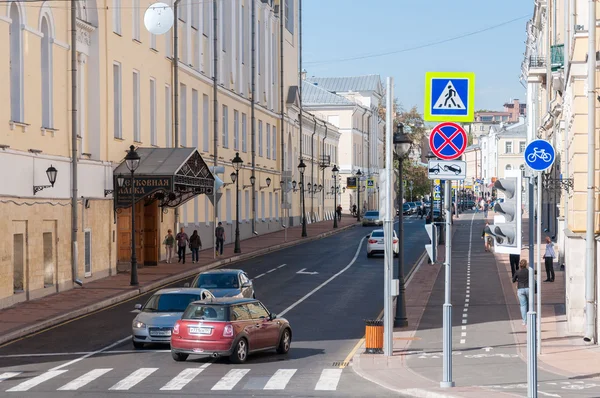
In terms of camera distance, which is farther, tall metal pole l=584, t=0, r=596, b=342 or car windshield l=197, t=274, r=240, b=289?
car windshield l=197, t=274, r=240, b=289

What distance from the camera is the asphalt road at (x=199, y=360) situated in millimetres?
18188

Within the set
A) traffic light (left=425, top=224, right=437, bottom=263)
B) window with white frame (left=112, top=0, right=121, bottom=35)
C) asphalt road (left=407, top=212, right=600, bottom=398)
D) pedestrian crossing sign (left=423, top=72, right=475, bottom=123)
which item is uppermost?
window with white frame (left=112, top=0, right=121, bottom=35)

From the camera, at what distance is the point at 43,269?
3484 cm

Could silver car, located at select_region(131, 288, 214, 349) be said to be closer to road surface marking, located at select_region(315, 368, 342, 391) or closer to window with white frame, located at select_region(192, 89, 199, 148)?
road surface marking, located at select_region(315, 368, 342, 391)

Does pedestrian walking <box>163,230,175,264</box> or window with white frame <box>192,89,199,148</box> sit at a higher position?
window with white frame <box>192,89,199,148</box>

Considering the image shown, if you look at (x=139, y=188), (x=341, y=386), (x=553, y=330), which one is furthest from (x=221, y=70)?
(x=341, y=386)

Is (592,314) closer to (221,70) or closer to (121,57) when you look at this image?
(121,57)

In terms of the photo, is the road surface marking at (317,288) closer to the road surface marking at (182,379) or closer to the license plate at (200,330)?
the license plate at (200,330)

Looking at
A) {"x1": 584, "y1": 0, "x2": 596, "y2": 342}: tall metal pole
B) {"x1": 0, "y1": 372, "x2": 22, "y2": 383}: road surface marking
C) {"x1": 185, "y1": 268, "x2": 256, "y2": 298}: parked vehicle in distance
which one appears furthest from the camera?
{"x1": 185, "y1": 268, "x2": 256, "y2": 298}: parked vehicle in distance

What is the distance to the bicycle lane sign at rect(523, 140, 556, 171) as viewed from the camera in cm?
2073

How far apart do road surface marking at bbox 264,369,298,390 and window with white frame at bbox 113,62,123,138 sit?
24.7 meters

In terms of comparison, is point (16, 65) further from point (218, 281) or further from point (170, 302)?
point (170, 302)

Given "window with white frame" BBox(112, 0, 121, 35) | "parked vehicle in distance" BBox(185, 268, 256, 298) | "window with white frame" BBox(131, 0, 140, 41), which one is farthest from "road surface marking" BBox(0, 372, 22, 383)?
"window with white frame" BBox(131, 0, 140, 41)

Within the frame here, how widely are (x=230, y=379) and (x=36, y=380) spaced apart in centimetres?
358
